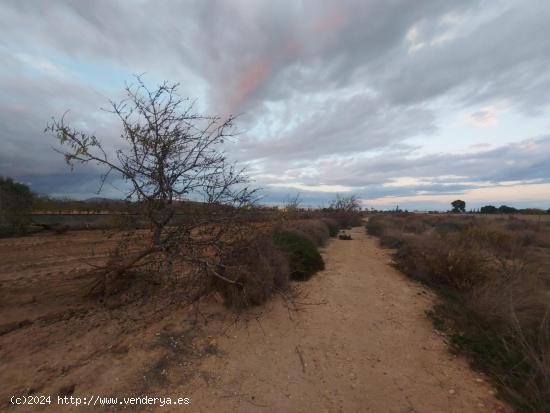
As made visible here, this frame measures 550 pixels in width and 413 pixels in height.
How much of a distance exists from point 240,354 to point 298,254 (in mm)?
4666

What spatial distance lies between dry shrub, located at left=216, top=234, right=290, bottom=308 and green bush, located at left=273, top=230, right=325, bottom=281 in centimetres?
176

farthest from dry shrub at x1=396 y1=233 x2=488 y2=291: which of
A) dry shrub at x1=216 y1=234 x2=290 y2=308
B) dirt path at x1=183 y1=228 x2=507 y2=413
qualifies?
dry shrub at x1=216 y1=234 x2=290 y2=308

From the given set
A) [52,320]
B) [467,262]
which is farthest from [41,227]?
[467,262]

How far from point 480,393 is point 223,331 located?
3.47 meters

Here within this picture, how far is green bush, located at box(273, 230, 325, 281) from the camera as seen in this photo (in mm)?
8334

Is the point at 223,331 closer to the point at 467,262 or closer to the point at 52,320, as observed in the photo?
the point at 52,320

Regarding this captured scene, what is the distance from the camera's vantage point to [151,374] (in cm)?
370

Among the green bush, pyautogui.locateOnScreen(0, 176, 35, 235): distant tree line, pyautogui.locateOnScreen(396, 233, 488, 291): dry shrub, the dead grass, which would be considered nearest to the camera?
the dead grass

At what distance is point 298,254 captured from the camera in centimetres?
883

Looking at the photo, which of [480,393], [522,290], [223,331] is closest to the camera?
[480,393]

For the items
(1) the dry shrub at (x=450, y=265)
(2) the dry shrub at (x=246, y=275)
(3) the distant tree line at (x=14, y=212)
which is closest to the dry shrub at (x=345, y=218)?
(1) the dry shrub at (x=450, y=265)

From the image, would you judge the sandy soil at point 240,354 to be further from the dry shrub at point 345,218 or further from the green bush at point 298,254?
the dry shrub at point 345,218

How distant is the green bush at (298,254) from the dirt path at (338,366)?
1.72m

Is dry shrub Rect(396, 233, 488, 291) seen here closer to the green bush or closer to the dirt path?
the dirt path
